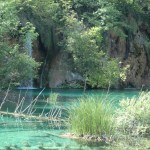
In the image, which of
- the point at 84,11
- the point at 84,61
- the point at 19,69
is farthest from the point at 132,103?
the point at 84,11

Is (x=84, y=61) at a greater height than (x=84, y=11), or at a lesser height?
lesser

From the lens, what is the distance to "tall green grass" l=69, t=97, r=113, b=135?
9625mm

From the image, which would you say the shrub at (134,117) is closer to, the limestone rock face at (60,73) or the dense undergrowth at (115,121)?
the dense undergrowth at (115,121)

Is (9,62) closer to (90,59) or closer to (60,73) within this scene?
(90,59)

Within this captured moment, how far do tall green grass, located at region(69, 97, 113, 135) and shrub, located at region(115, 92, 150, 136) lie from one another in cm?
24

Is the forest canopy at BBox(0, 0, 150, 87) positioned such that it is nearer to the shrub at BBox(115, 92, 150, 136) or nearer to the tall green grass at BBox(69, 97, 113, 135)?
the tall green grass at BBox(69, 97, 113, 135)

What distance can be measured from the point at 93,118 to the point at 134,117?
2.79 ft

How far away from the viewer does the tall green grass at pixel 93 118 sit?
9625 millimetres

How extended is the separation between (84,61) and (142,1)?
10929 millimetres

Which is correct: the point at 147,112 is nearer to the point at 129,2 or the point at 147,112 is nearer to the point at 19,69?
the point at 19,69

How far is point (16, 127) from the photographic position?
11.6m

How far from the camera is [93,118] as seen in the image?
9.62 meters

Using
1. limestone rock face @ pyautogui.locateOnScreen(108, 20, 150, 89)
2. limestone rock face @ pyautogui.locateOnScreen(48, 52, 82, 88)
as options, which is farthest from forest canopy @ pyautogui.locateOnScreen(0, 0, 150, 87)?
limestone rock face @ pyautogui.locateOnScreen(108, 20, 150, 89)

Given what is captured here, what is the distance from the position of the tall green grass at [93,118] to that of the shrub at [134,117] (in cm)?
24
